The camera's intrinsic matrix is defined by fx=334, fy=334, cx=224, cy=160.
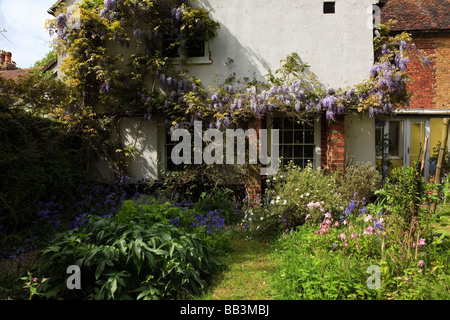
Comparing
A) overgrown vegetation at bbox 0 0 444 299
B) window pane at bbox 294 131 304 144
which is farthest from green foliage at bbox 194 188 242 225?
window pane at bbox 294 131 304 144

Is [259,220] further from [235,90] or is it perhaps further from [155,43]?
[155,43]

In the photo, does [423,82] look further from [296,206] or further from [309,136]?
[296,206]

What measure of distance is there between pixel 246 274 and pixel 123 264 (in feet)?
4.60

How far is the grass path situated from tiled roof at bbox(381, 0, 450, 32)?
10042 mm

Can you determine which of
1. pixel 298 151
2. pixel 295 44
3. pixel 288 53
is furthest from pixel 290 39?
pixel 298 151

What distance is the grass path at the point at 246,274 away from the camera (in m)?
3.37

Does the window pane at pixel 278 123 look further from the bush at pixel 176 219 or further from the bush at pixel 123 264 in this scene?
the bush at pixel 123 264

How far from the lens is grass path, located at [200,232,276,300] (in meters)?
3.37

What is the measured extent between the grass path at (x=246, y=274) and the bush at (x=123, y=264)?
21cm

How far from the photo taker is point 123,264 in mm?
3299

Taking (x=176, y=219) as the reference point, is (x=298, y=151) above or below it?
above
